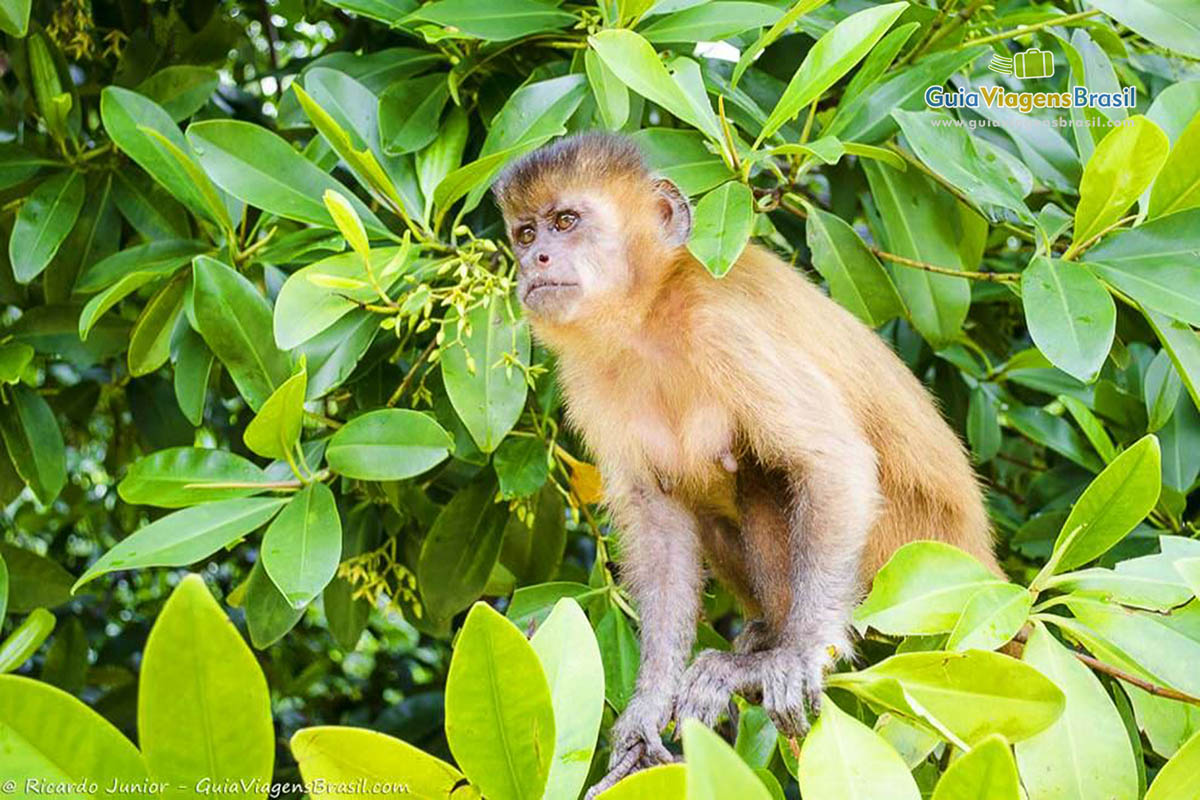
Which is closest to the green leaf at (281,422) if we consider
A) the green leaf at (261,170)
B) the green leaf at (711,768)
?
the green leaf at (261,170)

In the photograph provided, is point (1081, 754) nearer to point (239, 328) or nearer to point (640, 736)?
point (640, 736)

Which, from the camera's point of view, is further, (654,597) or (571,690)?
(654,597)

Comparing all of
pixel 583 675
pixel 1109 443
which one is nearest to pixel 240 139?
pixel 583 675

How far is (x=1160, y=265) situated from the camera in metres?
2.77

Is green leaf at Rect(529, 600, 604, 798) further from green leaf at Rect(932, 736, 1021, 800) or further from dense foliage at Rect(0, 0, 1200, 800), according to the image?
green leaf at Rect(932, 736, 1021, 800)

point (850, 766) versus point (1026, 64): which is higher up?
point (1026, 64)

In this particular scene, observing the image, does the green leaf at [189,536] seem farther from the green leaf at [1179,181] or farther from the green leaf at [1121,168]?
the green leaf at [1179,181]

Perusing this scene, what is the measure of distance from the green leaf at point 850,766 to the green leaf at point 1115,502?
615mm

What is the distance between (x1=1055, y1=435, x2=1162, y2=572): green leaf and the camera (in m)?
2.32

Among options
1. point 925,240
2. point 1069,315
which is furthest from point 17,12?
point 1069,315

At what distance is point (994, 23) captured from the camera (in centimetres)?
346

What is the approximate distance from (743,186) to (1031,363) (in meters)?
1.37

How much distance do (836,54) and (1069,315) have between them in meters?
0.75

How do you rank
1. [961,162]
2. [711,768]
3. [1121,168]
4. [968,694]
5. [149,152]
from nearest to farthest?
[711,768] → [968,694] → [1121,168] → [961,162] → [149,152]
